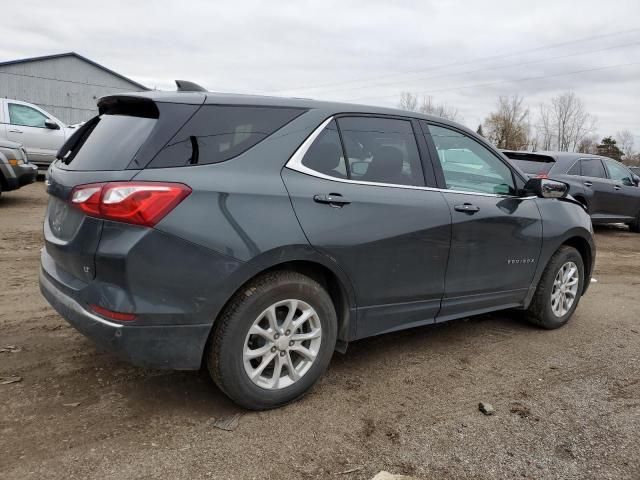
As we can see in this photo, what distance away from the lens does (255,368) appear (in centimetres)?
297

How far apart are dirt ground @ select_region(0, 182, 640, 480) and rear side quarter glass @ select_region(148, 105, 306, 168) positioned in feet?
4.58

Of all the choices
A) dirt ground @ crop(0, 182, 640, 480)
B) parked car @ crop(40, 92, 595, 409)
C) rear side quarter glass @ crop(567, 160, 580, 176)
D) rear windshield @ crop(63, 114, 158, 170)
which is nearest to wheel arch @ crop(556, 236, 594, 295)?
dirt ground @ crop(0, 182, 640, 480)

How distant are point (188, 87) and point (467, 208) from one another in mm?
2024

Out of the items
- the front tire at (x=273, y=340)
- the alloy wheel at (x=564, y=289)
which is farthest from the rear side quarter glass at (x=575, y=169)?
the front tire at (x=273, y=340)

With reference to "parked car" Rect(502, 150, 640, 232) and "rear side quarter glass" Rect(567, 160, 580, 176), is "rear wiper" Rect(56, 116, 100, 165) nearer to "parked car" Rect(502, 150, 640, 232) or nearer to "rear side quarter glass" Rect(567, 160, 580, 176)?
"parked car" Rect(502, 150, 640, 232)

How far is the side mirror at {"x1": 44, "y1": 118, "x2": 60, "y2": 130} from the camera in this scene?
1242cm

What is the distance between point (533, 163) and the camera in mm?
10414

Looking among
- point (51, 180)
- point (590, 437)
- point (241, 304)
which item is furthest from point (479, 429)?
point (51, 180)

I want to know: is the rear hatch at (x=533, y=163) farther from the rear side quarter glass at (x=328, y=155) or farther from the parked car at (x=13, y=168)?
the parked car at (x=13, y=168)

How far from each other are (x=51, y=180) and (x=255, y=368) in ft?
5.31

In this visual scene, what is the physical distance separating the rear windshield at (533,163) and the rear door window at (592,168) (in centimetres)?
Answer: 74

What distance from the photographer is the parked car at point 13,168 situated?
30.1 ft

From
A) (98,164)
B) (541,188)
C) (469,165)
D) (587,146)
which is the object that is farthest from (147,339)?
(587,146)

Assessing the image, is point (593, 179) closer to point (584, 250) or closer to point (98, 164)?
point (584, 250)
